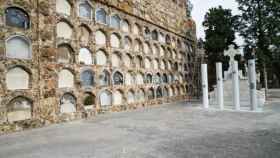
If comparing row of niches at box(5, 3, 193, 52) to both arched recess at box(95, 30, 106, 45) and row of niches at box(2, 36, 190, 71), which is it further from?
row of niches at box(2, 36, 190, 71)

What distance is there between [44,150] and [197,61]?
13.2 metres

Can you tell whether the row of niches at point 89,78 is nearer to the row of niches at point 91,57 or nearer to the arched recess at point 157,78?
the arched recess at point 157,78

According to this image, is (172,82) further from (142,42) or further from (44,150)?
(44,150)

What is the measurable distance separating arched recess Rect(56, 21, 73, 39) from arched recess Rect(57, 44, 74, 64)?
0.30m

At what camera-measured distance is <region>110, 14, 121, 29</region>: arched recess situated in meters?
8.61

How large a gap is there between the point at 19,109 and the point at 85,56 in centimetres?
265

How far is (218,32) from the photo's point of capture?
14422 mm

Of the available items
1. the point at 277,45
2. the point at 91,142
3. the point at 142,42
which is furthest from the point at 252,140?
the point at 277,45

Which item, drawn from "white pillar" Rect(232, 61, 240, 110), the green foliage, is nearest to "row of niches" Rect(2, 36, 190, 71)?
the green foliage

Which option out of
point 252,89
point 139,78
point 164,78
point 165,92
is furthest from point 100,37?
point 252,89

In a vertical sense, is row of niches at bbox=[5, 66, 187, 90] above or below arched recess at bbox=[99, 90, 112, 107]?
above

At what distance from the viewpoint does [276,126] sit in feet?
16.2

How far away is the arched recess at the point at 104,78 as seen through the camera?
7809 mm

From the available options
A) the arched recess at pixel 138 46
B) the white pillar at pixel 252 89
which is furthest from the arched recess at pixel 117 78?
the white pillar at pixel 252 89
